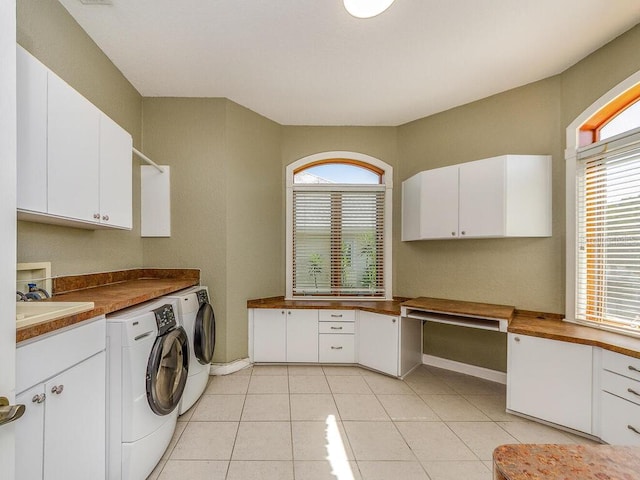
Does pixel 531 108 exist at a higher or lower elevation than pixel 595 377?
higher

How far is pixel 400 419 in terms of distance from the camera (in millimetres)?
2344

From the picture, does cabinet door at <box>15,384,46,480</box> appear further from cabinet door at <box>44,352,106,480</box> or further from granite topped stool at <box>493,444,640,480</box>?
granite topped stool at <box>493,444,640,480</box>

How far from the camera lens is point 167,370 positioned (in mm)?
1916

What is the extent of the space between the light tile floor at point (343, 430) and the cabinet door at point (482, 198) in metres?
1.51

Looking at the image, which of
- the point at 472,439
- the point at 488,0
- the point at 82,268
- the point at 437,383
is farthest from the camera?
the point at 437,383

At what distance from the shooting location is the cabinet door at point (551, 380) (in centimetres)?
208

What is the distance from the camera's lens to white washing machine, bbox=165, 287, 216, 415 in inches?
92.7

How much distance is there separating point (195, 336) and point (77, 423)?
1170 millimetres

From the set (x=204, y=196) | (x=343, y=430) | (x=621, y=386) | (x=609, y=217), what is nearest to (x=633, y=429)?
(x=621, y=386)

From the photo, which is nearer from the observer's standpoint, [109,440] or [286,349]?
[109,440]

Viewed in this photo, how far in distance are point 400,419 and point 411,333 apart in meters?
1.06

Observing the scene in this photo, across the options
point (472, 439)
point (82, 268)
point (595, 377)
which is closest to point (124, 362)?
point (82, 268)

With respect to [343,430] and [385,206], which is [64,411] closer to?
[343,430]

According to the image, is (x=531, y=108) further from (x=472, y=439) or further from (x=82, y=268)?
(x=82, y=268)
